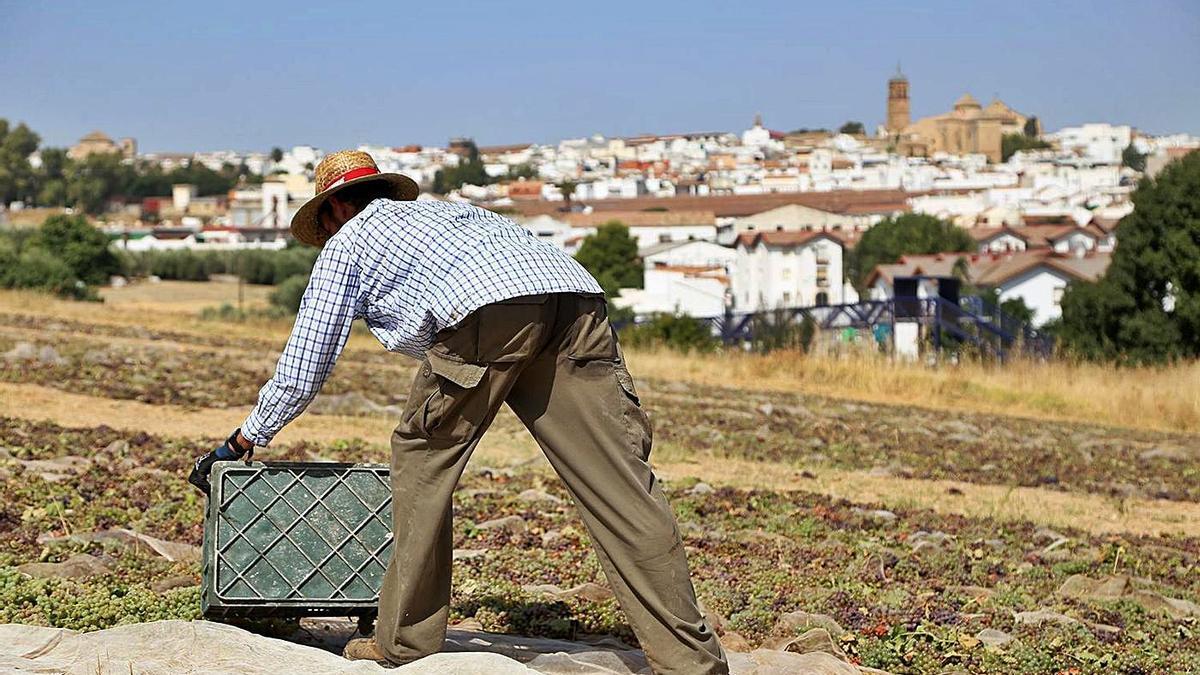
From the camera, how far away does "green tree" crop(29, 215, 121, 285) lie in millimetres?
61375

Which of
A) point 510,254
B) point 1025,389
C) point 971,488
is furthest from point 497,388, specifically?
point 1025,389

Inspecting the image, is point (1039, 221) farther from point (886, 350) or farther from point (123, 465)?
point (123, 465)

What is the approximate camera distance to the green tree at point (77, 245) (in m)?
61.4

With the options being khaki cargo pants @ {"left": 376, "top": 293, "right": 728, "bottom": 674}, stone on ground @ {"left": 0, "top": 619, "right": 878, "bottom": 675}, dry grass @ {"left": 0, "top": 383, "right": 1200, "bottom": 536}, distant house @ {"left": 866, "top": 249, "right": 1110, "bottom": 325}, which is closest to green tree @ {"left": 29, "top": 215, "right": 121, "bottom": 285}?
distant house @ {"left": 866, "top": 249, "right": 1110, "bottom": 325}

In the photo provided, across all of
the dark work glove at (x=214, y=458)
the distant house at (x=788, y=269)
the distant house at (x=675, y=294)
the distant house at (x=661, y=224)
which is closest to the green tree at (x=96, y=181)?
the distant house at (x=661, y=224)

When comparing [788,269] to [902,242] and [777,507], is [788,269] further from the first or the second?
[777,507]

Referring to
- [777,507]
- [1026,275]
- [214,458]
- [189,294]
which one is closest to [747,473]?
[777,507]

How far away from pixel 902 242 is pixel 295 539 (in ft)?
288

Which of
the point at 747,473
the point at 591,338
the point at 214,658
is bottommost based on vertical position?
the point at 747,473

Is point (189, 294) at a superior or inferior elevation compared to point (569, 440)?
inferior

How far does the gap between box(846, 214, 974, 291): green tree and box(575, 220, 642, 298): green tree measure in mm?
13496

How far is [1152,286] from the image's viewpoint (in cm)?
3281

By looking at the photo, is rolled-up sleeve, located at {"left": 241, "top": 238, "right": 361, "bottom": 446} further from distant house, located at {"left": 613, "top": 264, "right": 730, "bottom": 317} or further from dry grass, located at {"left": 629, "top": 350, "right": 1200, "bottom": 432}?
distant house, located at {"left": 613, "top": 264, "right": 730, "bottom": 317}

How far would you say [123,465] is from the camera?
891cm
